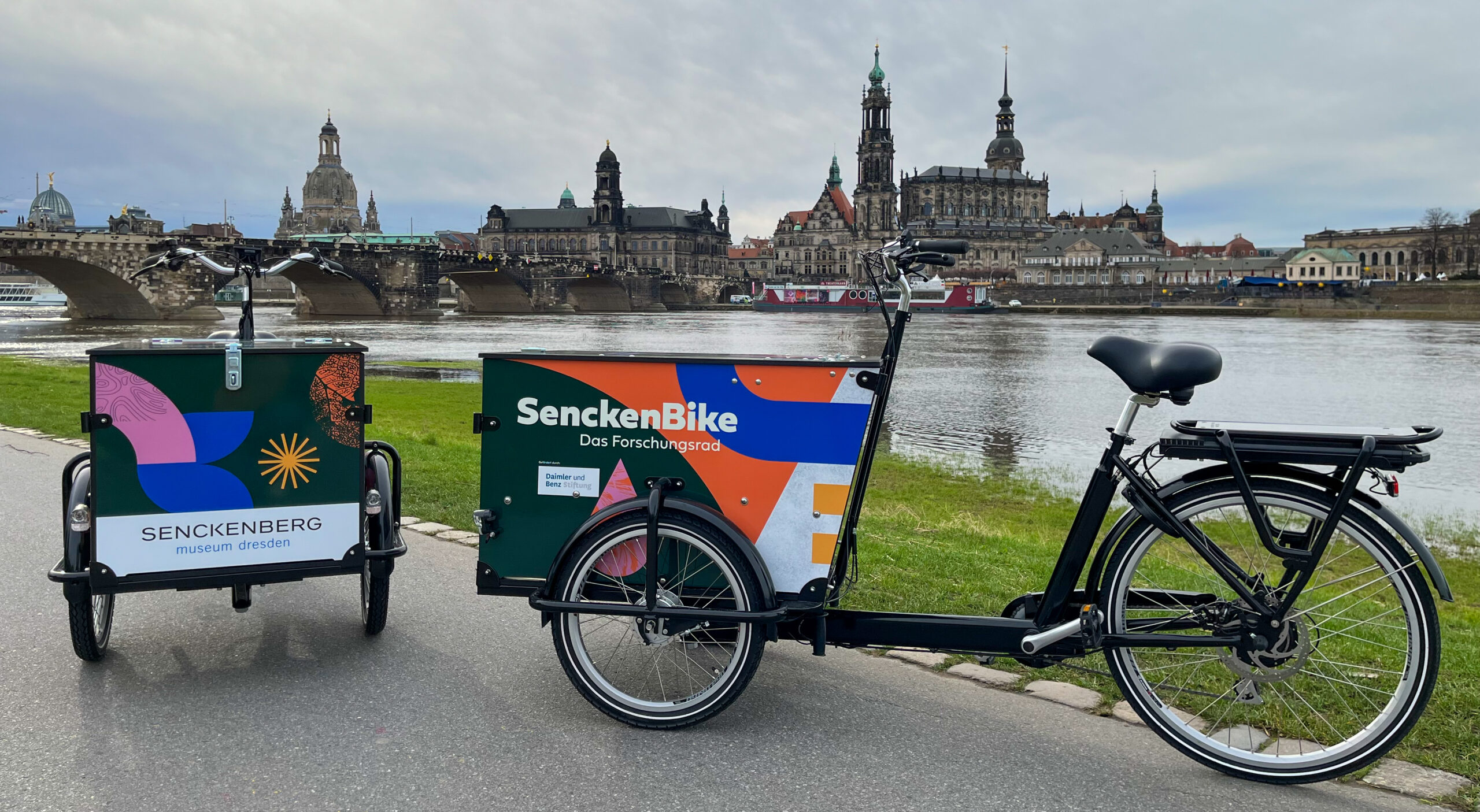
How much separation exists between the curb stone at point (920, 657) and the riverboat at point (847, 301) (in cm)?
8535

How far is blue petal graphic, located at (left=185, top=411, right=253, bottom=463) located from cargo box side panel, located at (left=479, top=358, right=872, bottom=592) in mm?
947

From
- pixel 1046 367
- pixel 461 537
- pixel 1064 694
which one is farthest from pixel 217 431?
pixel 1046 367

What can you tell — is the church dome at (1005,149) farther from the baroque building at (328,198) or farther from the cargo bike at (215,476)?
the cargo bike at (215,476)

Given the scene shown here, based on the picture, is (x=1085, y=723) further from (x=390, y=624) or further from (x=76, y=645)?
(x=76, y=645)

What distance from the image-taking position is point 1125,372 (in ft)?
10.3

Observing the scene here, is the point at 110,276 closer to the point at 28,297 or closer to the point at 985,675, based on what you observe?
the point at 985,675

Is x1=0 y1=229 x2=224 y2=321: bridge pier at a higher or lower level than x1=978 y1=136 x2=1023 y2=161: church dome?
lower

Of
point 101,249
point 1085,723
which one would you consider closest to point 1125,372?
point 1085,723

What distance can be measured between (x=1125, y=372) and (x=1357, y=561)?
868mm

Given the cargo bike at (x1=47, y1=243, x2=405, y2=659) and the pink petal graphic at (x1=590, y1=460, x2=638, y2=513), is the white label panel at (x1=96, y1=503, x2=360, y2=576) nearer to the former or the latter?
the cargo bike at (x1=47, y1=243, x2=405, y2=659)

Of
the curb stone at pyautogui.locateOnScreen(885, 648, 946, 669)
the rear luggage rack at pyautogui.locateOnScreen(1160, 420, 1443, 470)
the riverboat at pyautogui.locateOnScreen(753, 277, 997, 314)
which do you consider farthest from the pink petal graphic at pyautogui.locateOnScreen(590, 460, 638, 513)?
the riverboat at pyautogui.locateOnScreen(753, 277, 997, 314)

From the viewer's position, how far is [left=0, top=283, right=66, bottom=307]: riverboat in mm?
95000

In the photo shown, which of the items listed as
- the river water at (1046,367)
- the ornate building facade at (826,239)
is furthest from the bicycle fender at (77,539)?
the ornate building facade at (826,239)

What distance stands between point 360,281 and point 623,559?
64.9 metres
